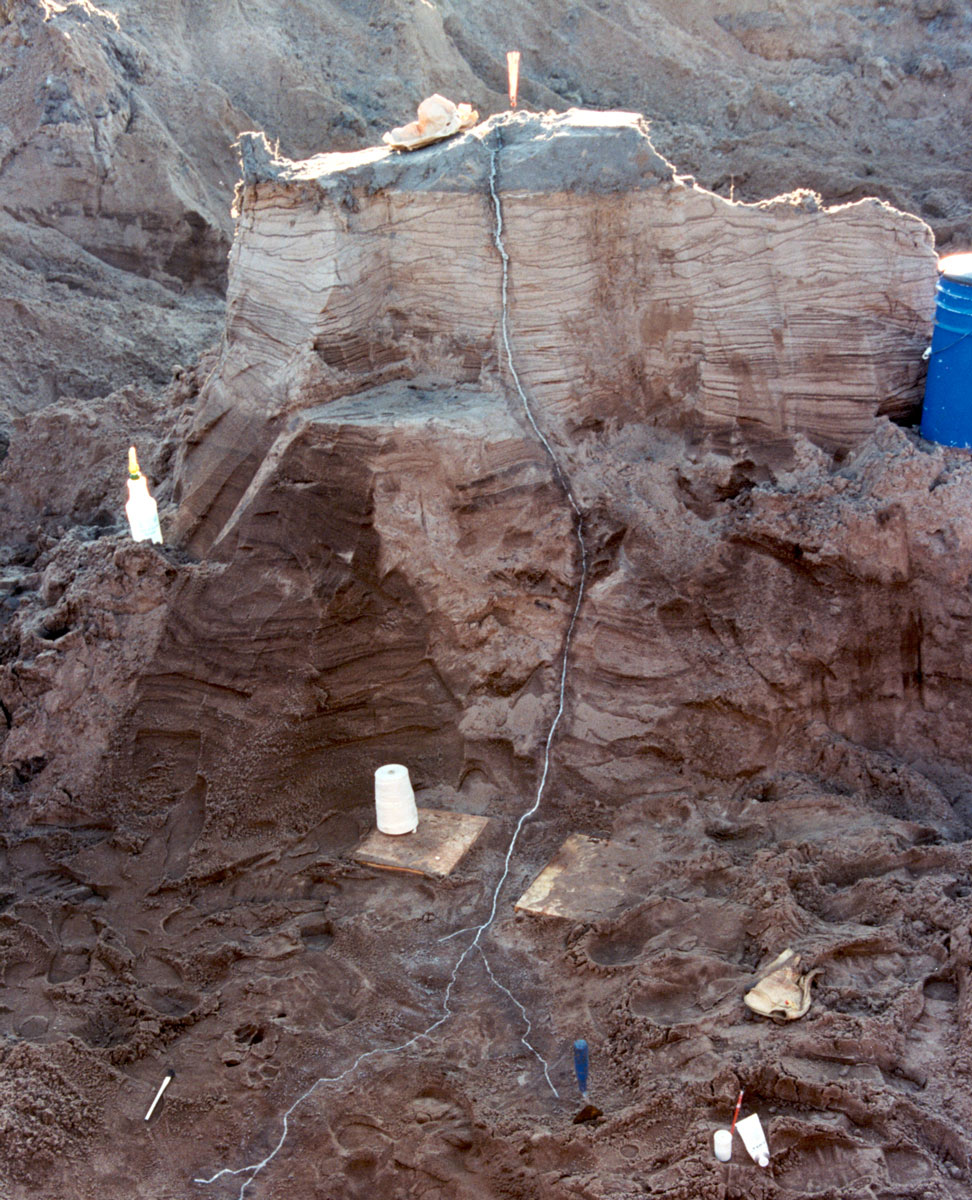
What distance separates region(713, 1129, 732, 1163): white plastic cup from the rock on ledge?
2.55m

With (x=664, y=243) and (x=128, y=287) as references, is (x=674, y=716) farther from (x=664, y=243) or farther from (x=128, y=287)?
(x=128, y=287)

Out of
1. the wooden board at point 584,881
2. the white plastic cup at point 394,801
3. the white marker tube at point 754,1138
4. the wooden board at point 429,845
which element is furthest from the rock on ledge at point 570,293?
the white marker tube at point 754,1138

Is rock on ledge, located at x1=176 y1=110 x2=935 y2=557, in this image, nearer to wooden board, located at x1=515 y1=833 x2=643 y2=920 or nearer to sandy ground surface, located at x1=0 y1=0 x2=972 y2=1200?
sandy ground surface, located at x1=0 y1=0 x2=972 y2=1200

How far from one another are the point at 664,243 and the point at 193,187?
18.5ft

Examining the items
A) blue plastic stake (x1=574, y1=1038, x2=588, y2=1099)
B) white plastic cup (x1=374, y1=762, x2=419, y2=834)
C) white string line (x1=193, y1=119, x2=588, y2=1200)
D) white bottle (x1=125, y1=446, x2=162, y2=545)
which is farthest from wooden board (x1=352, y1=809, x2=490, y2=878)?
white bottle (x1=125, y1=446, x2=162, y2=545)

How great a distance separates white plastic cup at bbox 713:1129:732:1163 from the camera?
105 inches

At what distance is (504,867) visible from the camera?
393cm

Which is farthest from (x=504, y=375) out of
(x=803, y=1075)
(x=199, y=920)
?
(x=803, y=1075)

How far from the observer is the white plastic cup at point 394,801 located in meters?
3.97

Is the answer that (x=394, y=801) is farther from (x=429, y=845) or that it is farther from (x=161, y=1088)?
(x=161, y=1088)

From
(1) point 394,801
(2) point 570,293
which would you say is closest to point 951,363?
(2) point 570,293

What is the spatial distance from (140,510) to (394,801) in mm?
1537

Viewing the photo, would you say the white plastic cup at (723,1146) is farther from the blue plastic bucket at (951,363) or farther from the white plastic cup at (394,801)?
the blue plastic bucket at (951,363)

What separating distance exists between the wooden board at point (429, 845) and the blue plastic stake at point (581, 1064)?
96 centimetres
